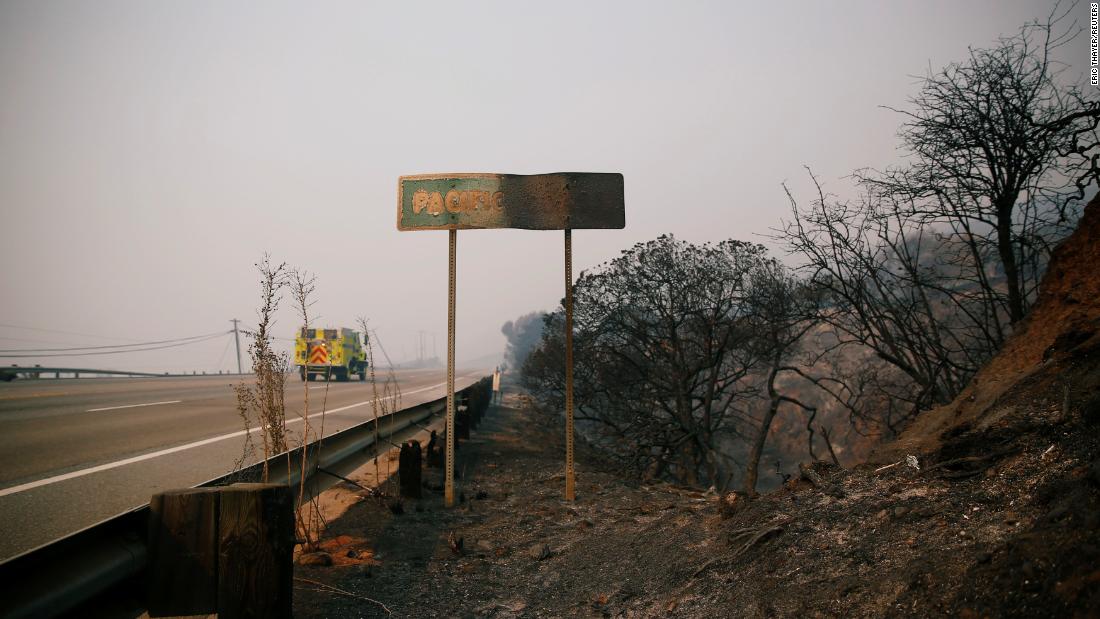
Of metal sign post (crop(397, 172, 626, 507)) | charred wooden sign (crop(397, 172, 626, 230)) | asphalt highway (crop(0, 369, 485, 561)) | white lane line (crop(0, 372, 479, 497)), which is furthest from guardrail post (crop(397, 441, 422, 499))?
charred wooden sign (crop(397, 172, 626, 230))

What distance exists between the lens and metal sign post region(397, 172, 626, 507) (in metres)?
7.49

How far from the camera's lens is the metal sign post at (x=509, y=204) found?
749 cm

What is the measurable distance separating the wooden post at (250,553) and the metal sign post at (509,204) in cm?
470

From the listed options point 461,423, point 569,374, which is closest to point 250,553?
point 569,374

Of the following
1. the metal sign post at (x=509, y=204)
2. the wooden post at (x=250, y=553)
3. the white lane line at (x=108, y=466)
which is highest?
the metal sign post at (x=509, y=204)

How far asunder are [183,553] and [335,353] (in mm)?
32935

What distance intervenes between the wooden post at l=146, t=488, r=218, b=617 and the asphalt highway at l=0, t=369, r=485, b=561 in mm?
1316

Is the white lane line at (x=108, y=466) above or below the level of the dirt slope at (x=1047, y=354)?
below

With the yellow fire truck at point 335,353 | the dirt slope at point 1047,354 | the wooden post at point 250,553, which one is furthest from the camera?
the yellow fire truck at point 335,353

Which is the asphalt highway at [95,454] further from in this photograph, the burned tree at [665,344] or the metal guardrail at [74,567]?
the burned tree at [665,344]

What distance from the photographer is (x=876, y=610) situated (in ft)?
8.94

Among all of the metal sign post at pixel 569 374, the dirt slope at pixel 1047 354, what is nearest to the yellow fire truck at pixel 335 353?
the metal sign post at pixel 569 374

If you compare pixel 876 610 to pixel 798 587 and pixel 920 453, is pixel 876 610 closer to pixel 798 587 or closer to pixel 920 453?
pixel 798 587

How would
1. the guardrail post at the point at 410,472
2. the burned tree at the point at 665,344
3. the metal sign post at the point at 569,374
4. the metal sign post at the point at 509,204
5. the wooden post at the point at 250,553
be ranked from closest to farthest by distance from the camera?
the wooden post at the point at 250,553 → the guardrail post at the point at 410,472 → the metal sign post at the point at 569,374 → the metal sign post at the point at 509,204 → the burned tree at the point at 665,344
